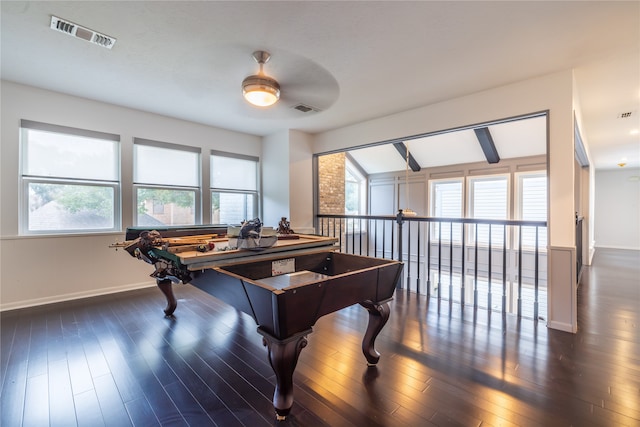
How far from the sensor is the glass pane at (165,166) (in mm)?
4020

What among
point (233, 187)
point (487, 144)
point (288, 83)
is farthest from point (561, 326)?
point (233, 187)

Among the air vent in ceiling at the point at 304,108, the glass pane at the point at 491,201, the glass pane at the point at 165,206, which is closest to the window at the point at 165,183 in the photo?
the glass pane at the point at 165,206

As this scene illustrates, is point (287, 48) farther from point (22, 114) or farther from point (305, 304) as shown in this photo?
point (22, 114)

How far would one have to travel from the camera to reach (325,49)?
95.9 inches

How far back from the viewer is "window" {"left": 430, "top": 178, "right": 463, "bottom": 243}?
6805 millimetres

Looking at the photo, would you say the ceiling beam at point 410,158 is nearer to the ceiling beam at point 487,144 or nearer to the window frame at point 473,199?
the window frame at point 473,199

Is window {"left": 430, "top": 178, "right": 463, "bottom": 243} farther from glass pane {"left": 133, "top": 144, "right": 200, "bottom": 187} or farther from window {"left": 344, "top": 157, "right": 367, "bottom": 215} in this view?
glass pane {"left": 133, "top": 144, "right": 200, "bottom": 187}

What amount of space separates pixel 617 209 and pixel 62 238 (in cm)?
1344

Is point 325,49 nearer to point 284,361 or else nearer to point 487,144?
point 284,361

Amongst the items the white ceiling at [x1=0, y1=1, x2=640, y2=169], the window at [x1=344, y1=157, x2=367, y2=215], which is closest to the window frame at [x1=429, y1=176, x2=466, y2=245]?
the window at [x1=344, y1=157, x2=367, y2=215]

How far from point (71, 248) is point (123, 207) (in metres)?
0.75

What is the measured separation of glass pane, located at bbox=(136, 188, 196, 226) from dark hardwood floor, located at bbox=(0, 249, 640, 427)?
1443 millimetres

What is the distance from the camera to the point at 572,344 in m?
2.36

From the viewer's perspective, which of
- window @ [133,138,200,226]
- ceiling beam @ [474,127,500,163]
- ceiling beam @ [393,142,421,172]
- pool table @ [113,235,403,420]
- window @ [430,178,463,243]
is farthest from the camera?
window @ [430,178,463,243]
